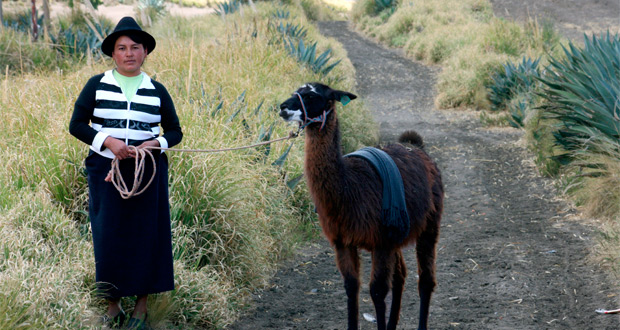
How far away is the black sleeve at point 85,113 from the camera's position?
414cm

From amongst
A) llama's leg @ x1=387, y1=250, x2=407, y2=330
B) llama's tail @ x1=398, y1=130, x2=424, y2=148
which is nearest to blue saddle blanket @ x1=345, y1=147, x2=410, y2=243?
llama's leg @ x1=387, y1=250, x2=407, y2=330

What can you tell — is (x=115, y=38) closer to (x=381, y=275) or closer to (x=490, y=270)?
(x=381, y=275)

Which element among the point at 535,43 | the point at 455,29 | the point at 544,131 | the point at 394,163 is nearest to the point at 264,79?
the point at 544,131

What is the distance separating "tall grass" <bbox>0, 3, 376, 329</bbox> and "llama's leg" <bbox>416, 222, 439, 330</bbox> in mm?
1528

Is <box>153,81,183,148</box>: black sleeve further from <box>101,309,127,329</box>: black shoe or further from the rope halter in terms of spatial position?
<box>101,309,127,329</box>: black shoe

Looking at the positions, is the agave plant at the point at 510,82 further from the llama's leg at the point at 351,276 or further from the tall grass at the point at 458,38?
the llama's leg at the point at 351,276

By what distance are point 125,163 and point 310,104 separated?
4.17 ft

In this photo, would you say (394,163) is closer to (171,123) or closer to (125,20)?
(171,123)

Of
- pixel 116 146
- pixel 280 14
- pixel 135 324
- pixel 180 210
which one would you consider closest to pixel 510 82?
pixel 280 14

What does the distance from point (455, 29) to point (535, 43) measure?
4.77 metres

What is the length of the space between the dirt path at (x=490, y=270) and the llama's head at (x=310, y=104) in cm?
189

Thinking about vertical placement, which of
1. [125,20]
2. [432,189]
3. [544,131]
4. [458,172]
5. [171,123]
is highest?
[125,20]

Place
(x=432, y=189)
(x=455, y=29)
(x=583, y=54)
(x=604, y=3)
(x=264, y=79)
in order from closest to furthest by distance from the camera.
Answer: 1. (x=432, y=189)
2. (x=583, y=54)
3. (x=264, y=79)
4. (x=455, y=29)
5. (x=604, y=3)

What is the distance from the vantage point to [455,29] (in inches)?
865
